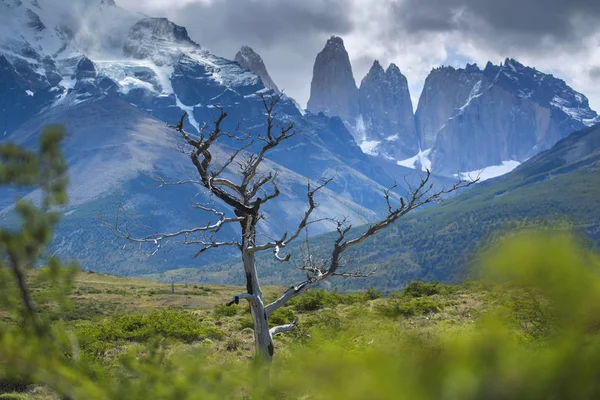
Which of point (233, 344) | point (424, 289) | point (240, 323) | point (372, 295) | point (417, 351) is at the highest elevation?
point (417, 351)

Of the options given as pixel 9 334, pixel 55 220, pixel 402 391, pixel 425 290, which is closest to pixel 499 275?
pixel 402 391

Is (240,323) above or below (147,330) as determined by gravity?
below

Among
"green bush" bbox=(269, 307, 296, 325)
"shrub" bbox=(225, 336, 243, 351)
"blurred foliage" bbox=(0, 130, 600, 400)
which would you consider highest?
"blurred foliage" bbox=(0, 130, 600, 400)

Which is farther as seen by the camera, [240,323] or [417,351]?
[240,323]

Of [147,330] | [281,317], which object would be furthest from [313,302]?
[147,330]

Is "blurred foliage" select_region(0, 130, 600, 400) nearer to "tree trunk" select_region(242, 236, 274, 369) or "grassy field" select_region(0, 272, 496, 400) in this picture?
"tree trunk" select_region(242, 236, 274, 369)

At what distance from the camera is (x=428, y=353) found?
152 centimetres

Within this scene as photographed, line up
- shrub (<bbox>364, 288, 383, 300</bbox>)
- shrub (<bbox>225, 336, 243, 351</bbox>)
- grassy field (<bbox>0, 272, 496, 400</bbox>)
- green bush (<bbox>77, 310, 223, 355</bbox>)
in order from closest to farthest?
grassy field (<bbox>0, 272, 496, 400</bbox>)
shrub (<bbox>225, 336, 243, 351</bbox>)
green bush (<bbox>77, 310, 223, 355</bbox>)
shrub (<bbox>364, 288, 383, 300</bbox>)

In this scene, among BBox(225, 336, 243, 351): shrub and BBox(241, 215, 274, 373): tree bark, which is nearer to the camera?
BBox(241, 215, 274, 373): tree bark

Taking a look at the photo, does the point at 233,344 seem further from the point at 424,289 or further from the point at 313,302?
the point at 424,289

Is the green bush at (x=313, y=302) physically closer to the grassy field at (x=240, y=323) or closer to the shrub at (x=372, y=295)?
the grassy field at (x=240, y=323)

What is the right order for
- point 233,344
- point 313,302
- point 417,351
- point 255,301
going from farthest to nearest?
point 313,302, point 233,344, point 255,301, point 417,351

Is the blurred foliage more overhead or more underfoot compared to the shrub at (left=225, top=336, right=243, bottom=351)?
more overhead

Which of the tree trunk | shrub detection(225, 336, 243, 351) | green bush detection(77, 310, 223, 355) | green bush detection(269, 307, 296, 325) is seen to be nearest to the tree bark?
the tree trunk
